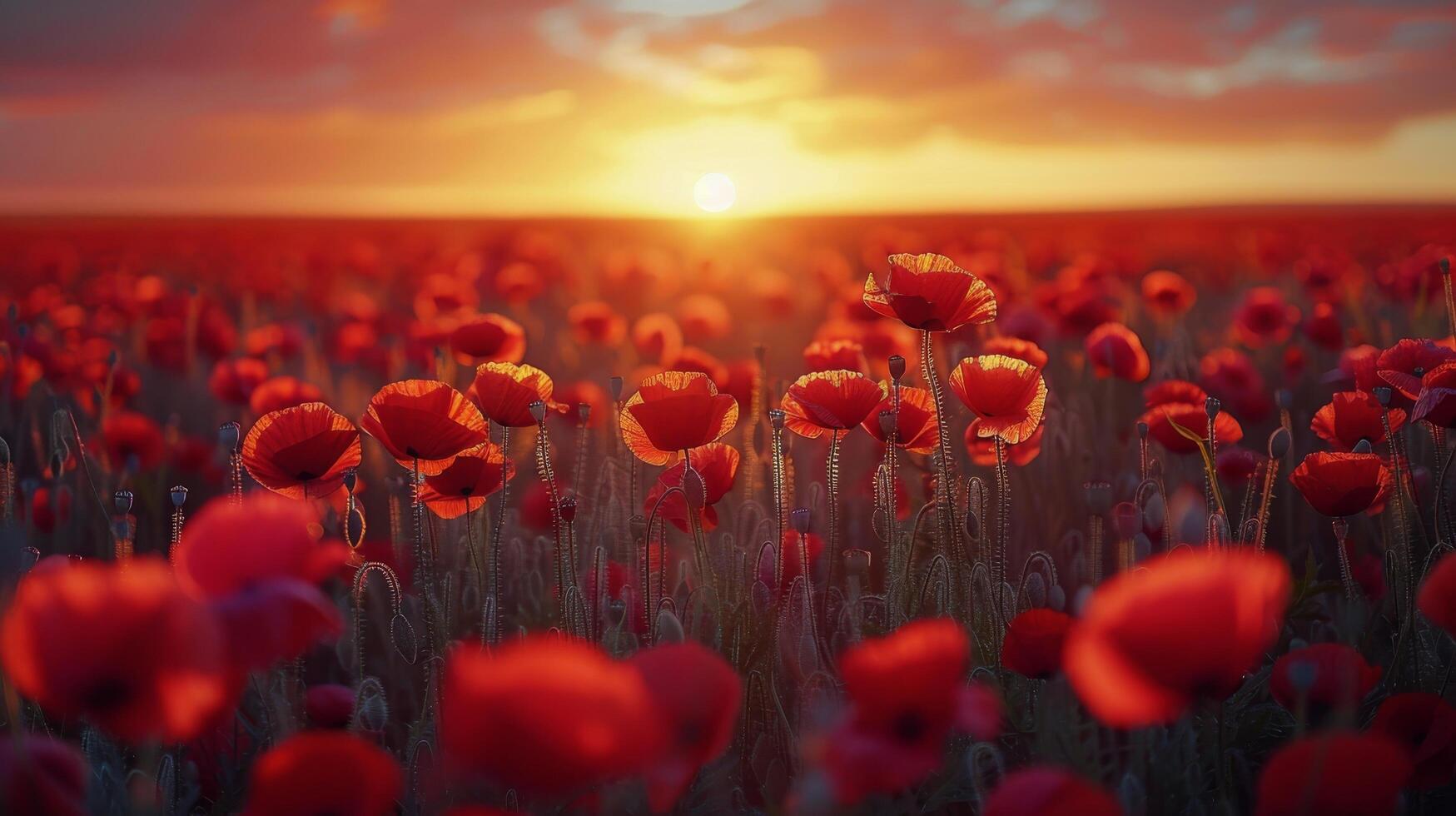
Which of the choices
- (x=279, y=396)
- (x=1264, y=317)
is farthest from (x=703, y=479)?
(x=1264, y=317)

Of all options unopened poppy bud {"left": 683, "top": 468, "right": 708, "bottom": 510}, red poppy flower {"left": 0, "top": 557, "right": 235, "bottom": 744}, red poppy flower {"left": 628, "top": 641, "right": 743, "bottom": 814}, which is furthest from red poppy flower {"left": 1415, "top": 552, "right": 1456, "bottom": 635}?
red poppy flower {"left": 0, "top": 557, "right": 235, "bottom": 744}

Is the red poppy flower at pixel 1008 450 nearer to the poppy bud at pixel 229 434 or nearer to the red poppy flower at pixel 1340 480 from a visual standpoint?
the red poppy flower at pixel 1340 480

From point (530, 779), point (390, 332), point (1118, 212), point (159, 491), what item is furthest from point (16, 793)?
point (1118, 212)

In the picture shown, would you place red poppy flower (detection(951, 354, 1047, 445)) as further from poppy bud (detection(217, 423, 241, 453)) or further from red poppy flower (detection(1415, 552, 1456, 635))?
poppy bud (detection(217, 423, 241, 453))

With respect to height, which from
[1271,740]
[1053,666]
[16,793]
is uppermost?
[16,793]

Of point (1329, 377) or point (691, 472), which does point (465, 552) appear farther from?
point (1329, 377)

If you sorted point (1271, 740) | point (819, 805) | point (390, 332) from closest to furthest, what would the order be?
point (819, 805) < point (1271, 740) < point (390, 332)

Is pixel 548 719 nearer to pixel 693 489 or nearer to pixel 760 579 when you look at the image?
pixel 693 489
